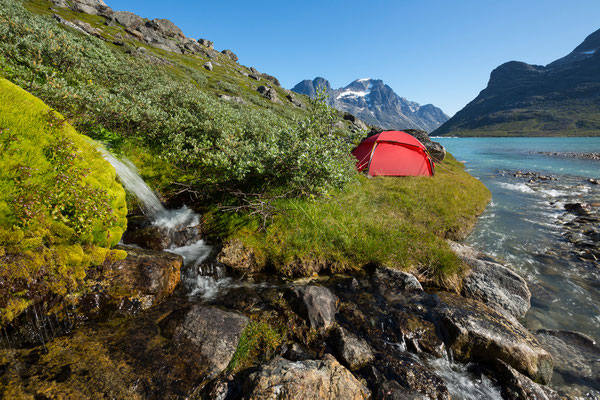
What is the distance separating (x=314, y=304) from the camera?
641 centimetres

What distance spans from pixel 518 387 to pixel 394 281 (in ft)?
11.5

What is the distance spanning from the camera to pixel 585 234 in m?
13.7

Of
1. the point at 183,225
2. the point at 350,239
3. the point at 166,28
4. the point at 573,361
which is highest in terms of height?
the point at 166,28

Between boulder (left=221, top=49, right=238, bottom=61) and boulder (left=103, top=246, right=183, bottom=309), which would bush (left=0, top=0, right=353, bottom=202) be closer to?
boulder (left=103, top=246, right=183, bottom=309)

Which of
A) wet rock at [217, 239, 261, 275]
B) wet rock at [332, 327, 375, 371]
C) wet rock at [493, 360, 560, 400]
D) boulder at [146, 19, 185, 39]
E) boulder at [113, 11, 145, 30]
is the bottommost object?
wet rock at [493, 360, 560, 400]

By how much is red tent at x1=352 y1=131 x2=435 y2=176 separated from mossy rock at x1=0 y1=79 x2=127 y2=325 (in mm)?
16979

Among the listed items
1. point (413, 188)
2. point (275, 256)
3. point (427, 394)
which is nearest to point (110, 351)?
point (275, 256)

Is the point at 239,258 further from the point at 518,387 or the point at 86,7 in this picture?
the point at 86,7

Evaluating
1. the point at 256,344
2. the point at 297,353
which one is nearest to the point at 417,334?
the point at 297,353

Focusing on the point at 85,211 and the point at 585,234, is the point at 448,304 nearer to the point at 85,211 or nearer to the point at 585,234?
the point at 85,211

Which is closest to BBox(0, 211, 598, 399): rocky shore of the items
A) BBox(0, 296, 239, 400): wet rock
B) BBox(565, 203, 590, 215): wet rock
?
BBox(0, 296, 239, 400): wet rock

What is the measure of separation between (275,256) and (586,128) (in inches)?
11405

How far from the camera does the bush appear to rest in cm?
955

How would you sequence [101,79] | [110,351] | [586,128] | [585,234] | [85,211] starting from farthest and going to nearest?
[586,128]
[101,79]
[585,234]
[85,211]
[110,351]
